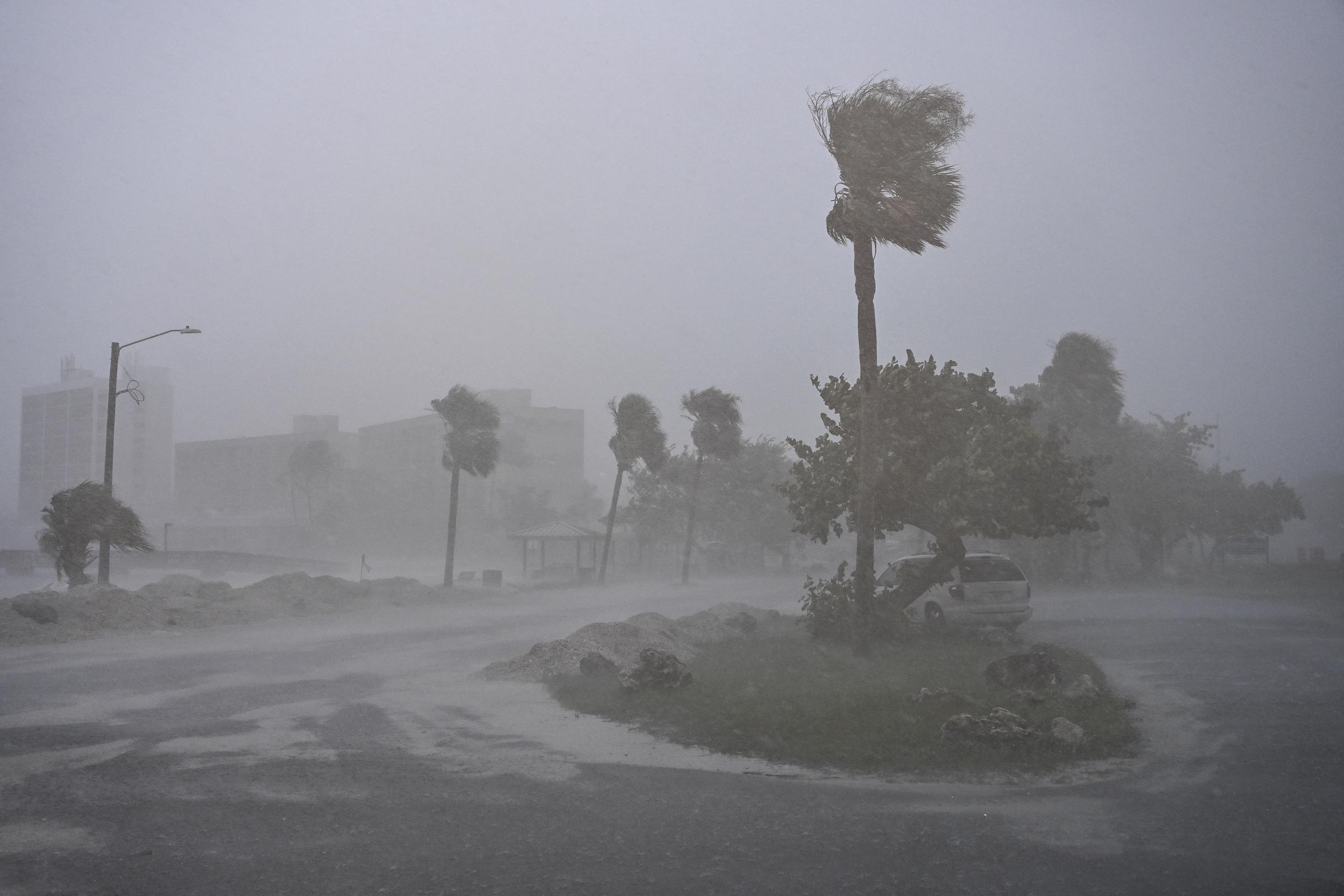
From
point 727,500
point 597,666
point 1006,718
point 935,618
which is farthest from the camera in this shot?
point 727,500

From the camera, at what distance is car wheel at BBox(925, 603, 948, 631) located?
1806cm

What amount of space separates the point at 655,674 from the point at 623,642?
403cm

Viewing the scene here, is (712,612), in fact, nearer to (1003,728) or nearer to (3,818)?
(1003,728)

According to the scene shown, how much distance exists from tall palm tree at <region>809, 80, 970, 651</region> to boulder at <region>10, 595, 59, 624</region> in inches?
652

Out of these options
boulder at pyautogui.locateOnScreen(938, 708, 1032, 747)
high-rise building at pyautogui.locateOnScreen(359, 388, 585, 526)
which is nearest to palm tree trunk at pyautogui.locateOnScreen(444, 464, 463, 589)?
boulder at pyautogui.locateOnScreen(938, 708, 1032, 747)

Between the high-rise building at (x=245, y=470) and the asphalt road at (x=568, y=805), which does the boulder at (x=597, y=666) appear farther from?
the high-rise building at (x=245, y=470)

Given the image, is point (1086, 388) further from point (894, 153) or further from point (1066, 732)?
point (1066, 732)

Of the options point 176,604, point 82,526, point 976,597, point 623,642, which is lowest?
point 176,604

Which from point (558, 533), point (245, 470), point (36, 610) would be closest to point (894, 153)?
point (36, 610)

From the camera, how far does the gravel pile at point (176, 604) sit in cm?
1889

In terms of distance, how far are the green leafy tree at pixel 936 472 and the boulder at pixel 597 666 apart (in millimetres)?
4534

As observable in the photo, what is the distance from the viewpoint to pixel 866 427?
1518 cm

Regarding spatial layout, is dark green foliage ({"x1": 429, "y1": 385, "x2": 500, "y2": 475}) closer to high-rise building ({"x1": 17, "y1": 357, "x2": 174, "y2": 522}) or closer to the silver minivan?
the silver minivan

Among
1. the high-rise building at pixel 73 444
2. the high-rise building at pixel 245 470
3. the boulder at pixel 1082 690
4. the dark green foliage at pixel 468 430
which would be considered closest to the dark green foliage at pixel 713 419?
the dark green foliage at pixel 468 430
